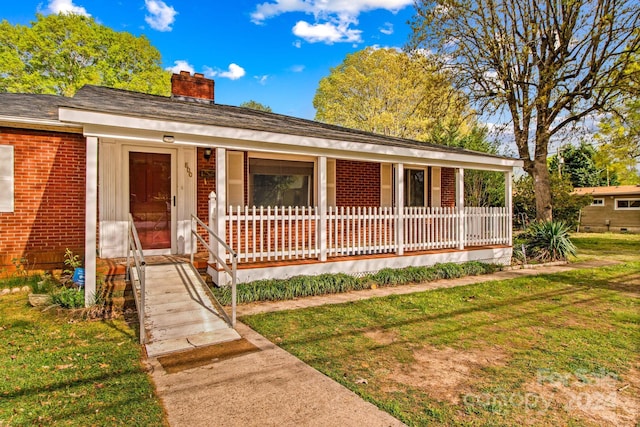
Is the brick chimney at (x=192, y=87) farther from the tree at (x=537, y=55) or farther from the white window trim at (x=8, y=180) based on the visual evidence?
the tree at (x=537, y=55)

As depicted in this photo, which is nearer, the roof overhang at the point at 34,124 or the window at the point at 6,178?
the roof overhang at the point at 34,124

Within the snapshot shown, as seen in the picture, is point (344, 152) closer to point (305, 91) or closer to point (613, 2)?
point (613, 2)

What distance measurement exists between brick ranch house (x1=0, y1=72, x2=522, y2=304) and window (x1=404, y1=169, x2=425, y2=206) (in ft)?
6.96

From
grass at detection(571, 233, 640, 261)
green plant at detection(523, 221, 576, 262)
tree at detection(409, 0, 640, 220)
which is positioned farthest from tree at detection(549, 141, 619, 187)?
green plant at detection(523, 221, 576, 262)

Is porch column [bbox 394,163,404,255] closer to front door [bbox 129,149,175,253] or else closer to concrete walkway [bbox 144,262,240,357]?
concrete walkway [bbox 144,262,240,357]

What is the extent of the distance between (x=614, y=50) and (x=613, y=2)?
1.53 meters

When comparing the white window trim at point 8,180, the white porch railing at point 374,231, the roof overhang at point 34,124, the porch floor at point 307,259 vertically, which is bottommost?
the porch floor at point 307,259

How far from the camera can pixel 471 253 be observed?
9.57m

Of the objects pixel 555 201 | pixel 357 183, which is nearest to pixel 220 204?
pixel 357 183

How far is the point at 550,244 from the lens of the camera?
1112 centimetres

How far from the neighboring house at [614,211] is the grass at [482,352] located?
22585 mm

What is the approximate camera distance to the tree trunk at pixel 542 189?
43.7 feet

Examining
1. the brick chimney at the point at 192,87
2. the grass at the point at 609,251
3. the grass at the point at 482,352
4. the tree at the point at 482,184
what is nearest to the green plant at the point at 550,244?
the grass at the point at 609,251

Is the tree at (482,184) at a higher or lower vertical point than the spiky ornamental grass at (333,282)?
higher
